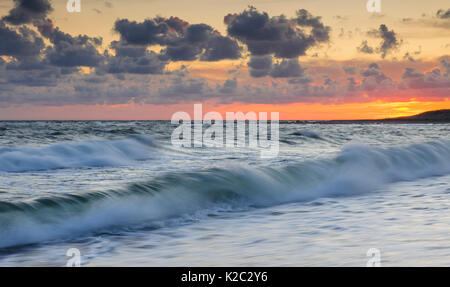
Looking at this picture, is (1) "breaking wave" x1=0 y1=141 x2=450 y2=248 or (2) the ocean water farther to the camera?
(1) "breaking wave" x1=0 y1=141 x2=450 y2=248

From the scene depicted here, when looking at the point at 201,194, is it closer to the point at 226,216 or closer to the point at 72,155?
the point at 226,216

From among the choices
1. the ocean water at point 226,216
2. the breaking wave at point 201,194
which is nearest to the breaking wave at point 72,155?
the ocean water at point 226,216

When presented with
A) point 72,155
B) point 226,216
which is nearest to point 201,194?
point 226,216

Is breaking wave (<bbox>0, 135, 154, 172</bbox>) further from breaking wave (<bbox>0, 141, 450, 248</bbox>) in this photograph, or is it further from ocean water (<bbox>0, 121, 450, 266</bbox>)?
breaking wave (<bbox>0, 141, 450, 248</bbox>)

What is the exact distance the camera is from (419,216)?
19.5 ft

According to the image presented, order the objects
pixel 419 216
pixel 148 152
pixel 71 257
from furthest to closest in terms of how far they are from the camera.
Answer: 1. pixel 148 152
2. pixel 419 216
3. pixel 71 257

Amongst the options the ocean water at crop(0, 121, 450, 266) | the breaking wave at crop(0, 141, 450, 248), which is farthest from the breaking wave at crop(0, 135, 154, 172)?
the breaking wave at crop(0, 141, 450, 248)

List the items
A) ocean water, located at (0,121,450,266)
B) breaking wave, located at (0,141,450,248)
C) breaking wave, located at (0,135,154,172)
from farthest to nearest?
breaking wave, located at (0,135,154,172)
breaking wave, located at (0,141,450,248)
ocean water, located at (0,121,450,266)

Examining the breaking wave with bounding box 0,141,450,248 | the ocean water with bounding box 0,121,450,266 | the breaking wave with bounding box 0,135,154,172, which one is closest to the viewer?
the ocean water with bounding box 0,121,450,266

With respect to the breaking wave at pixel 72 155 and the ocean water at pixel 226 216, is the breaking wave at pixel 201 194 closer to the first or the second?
the ocean water at pixel 226 216
